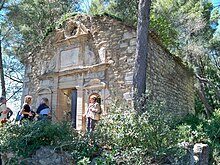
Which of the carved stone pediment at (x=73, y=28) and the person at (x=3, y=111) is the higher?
the carved stone pediment at (x=73, y=28)

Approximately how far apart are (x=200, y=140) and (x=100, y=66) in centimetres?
370

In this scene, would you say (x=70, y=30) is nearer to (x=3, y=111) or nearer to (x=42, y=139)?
(x=3, y=111)

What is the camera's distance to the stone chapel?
7.80 meters

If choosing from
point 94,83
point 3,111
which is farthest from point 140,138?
point 94,83

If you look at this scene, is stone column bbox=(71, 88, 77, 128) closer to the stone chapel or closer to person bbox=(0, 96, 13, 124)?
the stone chapel

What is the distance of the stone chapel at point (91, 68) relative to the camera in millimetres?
7797

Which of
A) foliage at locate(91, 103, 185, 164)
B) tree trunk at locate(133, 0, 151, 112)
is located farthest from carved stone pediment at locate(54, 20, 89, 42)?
foliage at locate(91, 103, 185, 164)

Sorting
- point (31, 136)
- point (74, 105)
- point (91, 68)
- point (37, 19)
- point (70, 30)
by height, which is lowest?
point (31, 136)

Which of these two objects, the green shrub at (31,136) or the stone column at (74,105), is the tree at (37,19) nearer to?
the stone column at (74,105)


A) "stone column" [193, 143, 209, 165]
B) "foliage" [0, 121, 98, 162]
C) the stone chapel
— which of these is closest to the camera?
"foliage" [0, 121, 98, 162]

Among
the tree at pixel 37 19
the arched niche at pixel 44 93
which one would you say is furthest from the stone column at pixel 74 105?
the tree at pixel 37 19

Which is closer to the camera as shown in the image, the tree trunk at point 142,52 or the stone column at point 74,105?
the tree trunk at point 142,52

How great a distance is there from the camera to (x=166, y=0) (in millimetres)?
14859

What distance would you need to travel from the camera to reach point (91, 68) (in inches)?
329
